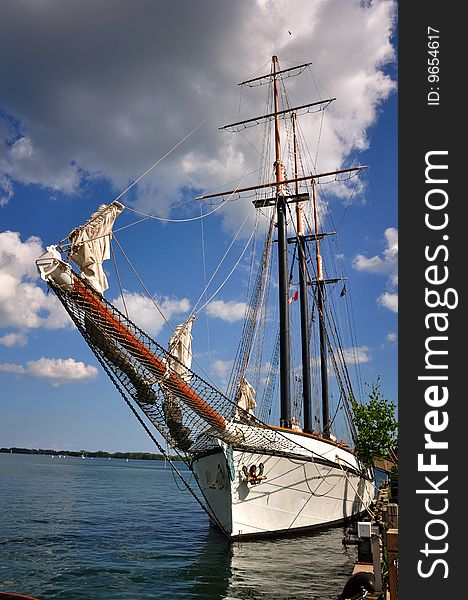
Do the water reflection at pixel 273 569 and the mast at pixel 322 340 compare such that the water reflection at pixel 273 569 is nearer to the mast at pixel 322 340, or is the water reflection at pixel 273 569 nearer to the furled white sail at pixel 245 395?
the furled white sail at pixel 245 395

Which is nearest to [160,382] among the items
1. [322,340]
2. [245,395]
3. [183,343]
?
[183,343]

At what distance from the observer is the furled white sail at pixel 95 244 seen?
39.3 feet

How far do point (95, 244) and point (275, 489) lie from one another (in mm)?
11004

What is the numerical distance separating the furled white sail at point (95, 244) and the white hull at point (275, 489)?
758cm

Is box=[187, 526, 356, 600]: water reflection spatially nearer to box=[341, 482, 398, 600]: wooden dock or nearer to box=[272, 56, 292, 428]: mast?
box=[341, 482, 398, 600]: wooden dock

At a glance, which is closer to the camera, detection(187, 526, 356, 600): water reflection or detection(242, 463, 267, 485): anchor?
detection(187, 526, 356, 600): water reflection

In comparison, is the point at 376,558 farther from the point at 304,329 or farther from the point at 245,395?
the point at 304,329

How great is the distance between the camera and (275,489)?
60.0 ft

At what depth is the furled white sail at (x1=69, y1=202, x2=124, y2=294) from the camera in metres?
12.0

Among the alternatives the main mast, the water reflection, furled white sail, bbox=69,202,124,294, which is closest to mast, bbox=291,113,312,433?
the main mast

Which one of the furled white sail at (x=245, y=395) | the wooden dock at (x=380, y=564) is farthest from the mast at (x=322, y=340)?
the wooden dock at (x=380, y=564)

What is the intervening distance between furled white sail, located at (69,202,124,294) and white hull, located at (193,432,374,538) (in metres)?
7.58

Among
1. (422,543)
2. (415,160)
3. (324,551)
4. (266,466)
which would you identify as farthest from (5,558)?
(415,160)

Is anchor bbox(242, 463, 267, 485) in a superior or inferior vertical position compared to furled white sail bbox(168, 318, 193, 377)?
inferior
